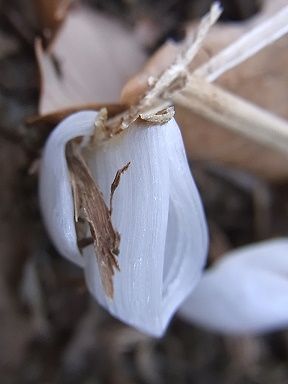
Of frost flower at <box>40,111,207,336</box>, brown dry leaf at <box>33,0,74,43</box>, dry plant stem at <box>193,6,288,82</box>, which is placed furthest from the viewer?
brown dry leaf at <box>33,0,74,43</box>

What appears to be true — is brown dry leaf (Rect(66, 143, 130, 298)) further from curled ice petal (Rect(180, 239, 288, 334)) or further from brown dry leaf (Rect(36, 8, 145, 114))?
curled ice petal (Rect(180, 239, 288, 334))

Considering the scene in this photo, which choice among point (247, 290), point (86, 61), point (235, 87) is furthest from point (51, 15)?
point (247, 290)

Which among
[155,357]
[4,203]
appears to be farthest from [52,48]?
[155,357]

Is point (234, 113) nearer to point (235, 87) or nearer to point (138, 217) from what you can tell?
point (235, 87)

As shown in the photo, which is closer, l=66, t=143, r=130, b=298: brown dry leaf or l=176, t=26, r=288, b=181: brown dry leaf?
l=66, t=143, r=130, b=298: brown dry leaf

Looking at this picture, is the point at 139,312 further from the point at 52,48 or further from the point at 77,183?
the point at 52,48

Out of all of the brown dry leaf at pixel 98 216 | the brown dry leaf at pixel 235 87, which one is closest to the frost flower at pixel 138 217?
the brown dry leaf at pixel 98 216

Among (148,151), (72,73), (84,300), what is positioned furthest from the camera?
(84,300)

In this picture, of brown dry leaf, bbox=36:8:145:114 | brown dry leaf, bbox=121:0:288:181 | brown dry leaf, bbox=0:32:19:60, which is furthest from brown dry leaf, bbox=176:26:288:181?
brown dry leaf, bbox=0:32:19:60
